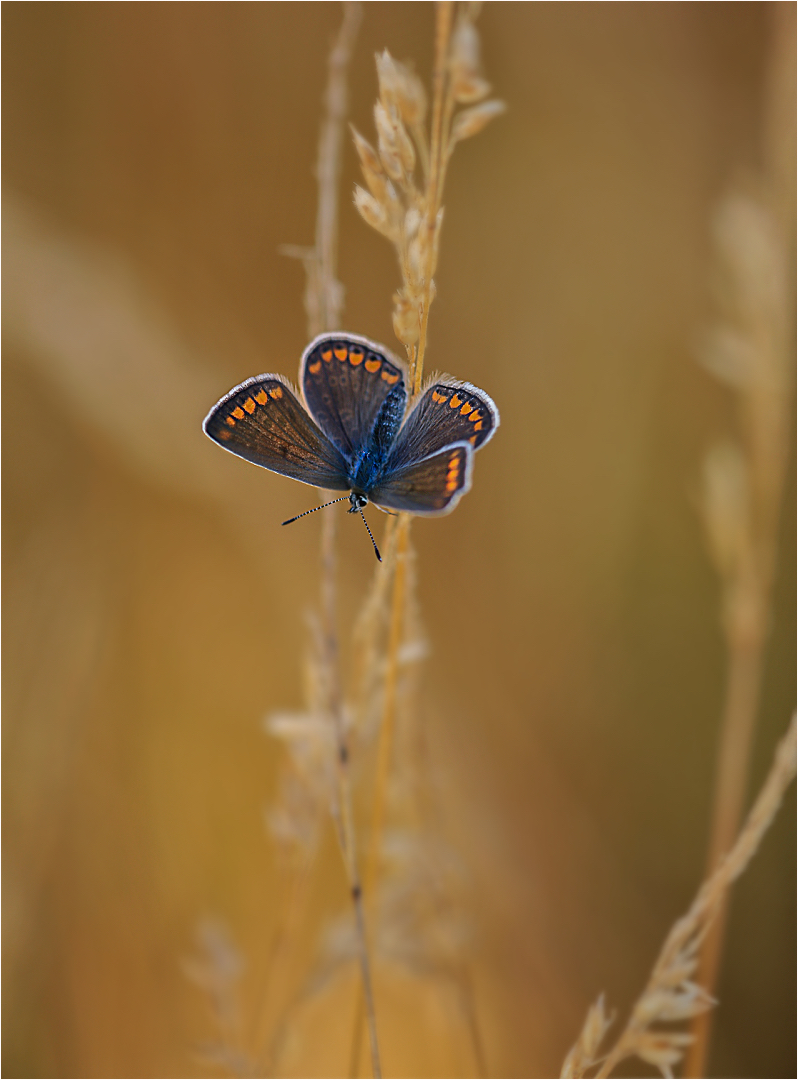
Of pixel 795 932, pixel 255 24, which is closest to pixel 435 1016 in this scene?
pixel 795 932

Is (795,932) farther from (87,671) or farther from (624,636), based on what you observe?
(87,671)

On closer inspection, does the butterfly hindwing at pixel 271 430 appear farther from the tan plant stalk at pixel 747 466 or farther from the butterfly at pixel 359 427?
the tan plant stalk at pixel 747 466

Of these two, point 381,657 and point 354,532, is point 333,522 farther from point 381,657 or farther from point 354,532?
point 354,532

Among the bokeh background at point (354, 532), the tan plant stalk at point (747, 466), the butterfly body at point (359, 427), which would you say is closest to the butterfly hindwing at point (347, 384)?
the butterfly body at point (359, 427)

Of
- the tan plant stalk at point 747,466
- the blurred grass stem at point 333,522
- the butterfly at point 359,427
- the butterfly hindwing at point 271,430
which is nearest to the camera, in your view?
the blurred grass stem at point 333,522

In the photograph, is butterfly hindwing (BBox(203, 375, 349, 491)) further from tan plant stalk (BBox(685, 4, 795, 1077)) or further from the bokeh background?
tan plant stalk (BBox(685, 4, 795, 1077))

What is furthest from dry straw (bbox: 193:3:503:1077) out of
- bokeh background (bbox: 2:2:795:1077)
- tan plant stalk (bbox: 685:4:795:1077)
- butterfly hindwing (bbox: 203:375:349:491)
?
tan plant stalk (bbox: 685:4:795:1077)

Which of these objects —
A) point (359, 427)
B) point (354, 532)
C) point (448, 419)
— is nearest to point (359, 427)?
point (359, 427)
